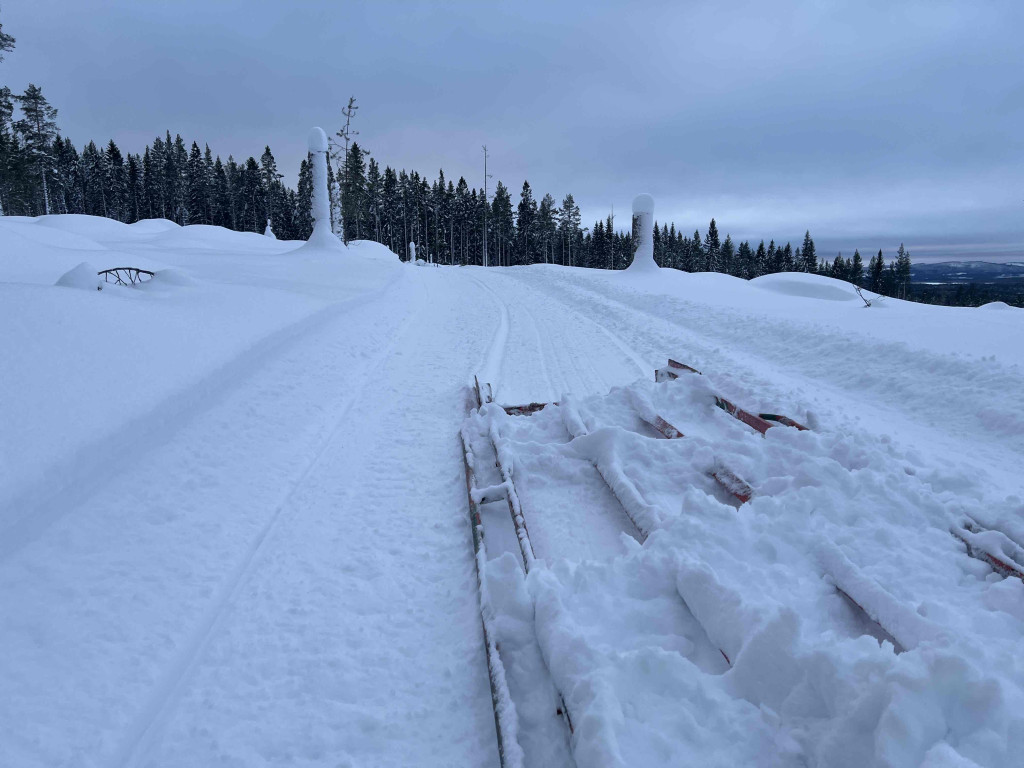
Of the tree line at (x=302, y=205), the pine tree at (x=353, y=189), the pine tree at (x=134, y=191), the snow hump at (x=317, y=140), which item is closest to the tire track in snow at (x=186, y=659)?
the snow hump at (x=317, y=140)

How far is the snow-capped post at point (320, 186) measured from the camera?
17.0 meters

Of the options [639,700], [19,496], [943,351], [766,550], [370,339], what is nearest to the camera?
[639,700]

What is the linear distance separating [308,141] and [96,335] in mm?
14712

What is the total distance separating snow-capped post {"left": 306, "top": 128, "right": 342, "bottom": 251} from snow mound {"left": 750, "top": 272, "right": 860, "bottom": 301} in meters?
19.2

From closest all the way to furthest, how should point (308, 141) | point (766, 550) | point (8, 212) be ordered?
point (766, 550), point (308, 141), point (8, 212)

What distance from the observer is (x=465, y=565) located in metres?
3.13

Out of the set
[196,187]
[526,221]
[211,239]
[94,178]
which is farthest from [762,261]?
[94,178]

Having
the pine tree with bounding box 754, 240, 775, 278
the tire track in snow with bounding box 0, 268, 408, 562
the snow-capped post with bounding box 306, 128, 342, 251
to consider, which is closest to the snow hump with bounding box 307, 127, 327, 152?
the snow-capped post with bounding box 306, 128, 342, 251

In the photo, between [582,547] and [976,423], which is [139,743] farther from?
[976,423]

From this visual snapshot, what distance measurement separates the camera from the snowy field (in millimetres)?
1956

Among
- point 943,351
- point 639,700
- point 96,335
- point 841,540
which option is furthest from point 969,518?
point 96,335

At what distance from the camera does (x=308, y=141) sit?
1720 cm

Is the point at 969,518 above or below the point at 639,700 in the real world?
above

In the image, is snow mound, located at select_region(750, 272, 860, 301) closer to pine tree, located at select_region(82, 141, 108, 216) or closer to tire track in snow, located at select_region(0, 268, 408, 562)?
tire track in snow, located at select_region(0, 268, 408, 562)
